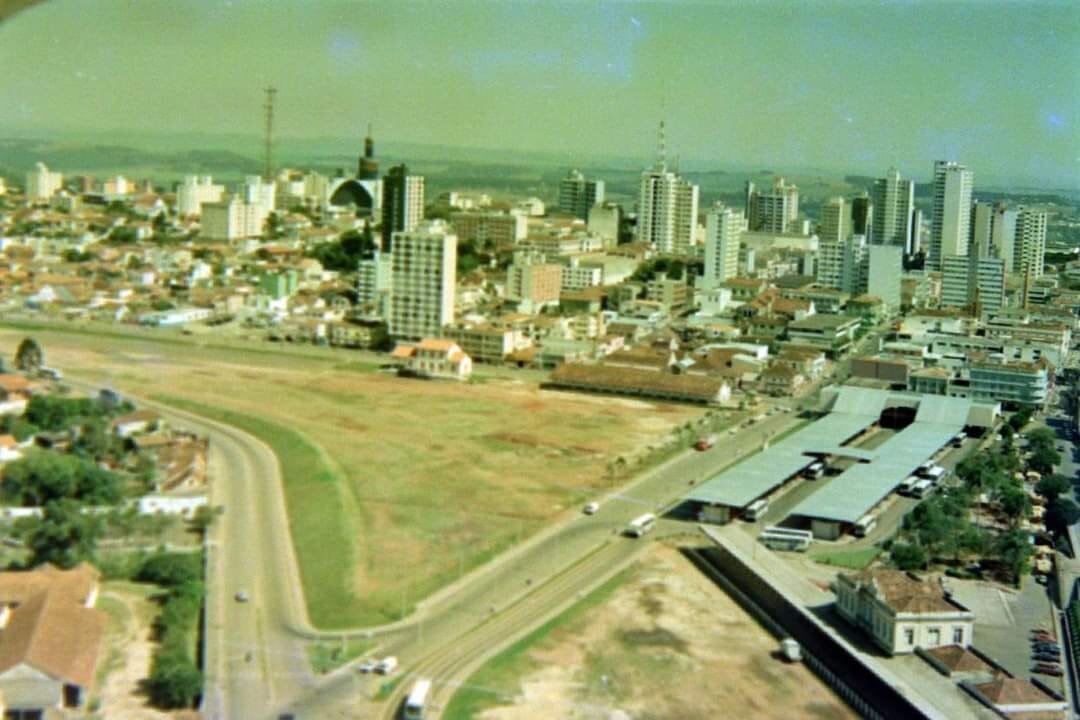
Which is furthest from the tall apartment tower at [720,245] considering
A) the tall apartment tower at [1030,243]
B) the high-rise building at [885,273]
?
the tall apartment tower at [1030,243]

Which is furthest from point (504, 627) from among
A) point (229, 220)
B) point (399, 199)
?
point (229, 220)

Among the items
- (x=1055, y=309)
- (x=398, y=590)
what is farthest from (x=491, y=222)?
(x=398, y=590)

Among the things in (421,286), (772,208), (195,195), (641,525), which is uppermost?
(772,208)

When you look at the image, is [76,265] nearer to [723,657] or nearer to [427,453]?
[427,453]

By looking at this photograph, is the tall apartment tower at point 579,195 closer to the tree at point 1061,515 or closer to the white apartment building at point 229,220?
the white apartment building at point 229,220

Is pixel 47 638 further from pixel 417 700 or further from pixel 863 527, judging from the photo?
pixel 863 527
